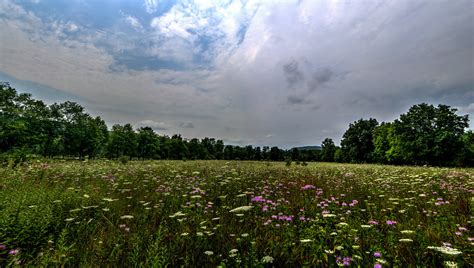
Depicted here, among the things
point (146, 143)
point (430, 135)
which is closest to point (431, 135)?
point (430, 135)

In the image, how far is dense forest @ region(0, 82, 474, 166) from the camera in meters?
27.9

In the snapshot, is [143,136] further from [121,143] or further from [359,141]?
[359,141]

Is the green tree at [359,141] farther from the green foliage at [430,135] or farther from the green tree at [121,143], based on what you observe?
the green tree at [121,143]

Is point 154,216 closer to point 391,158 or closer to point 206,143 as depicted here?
point 391,158

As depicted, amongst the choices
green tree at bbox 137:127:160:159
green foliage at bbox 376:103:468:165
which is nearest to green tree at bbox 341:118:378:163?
green foliage at bbox 376:103:468:165

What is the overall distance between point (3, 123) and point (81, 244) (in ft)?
115

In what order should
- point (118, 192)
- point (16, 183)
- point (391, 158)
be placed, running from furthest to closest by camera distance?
point (391, 158) → point (118, 192) → point (16, 183)

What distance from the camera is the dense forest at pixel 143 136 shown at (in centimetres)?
2792

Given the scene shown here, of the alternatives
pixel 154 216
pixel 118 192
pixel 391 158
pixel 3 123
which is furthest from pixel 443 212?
pixel 391 158

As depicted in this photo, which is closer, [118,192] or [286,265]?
[286,265]

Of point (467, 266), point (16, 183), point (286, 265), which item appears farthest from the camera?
point (16, 183)

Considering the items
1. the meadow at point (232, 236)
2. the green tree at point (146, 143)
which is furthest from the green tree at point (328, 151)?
the meadow at point (232, 236)

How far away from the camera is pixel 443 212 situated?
3.95 metres

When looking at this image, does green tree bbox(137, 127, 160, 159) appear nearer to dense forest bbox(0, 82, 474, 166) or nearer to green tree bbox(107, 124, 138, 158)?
dense forest bbox(0, 82, 474, 166)
